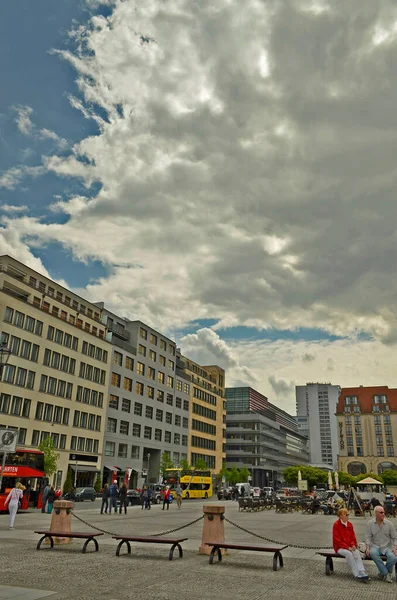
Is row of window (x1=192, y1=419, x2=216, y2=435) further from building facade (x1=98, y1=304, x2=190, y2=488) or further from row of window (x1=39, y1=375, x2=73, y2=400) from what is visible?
row of window (x1=39, y1=375, x2=73, y2=400)

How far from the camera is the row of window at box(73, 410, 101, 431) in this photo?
2379 inches

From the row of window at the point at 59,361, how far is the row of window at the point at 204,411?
4034 centimetres

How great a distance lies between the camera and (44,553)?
1348 cm

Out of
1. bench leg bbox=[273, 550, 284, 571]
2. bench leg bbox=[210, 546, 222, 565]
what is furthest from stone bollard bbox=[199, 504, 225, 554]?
bench leg bbox=[273, 550, 284, 571]

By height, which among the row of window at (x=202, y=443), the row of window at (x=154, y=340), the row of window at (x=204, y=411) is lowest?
the row of window at (x=202, y=443)

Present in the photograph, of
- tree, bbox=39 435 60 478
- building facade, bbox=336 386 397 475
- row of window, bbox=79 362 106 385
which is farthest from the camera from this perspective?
building facade, bbox=336 386 397 475

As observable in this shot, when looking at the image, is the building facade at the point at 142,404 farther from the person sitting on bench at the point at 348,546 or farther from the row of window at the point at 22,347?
the person sitting on bench at the point at 348,546

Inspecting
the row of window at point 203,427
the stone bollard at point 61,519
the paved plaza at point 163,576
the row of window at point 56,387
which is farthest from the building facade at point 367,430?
the stone bollard at point 61,519

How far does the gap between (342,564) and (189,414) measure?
8227 centimetres

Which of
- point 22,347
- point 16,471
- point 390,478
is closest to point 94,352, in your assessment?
point 22,347

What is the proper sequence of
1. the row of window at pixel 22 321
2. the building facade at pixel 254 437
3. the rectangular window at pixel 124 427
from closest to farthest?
the row of window at pixel 22 321 < the rectangular window at pixel 124 427 < the building facade at pixel 254 437

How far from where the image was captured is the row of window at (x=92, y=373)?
62.5 m

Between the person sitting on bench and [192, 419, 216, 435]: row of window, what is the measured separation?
85681mm

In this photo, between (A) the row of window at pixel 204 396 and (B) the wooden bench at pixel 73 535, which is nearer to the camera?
(B) the wooden bench at pixel 73 535
